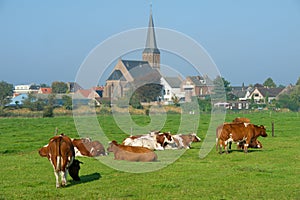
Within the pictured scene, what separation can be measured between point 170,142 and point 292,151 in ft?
17.5

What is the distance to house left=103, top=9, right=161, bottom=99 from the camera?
82.4ft

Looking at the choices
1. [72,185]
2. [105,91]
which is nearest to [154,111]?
[105,91]

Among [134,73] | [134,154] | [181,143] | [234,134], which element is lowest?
[134,154]

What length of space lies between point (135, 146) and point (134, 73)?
11401mm

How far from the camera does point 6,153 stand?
2234cm

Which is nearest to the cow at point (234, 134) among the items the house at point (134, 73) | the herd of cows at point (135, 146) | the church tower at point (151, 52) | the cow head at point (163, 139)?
the herd of cows at point (135, 146)

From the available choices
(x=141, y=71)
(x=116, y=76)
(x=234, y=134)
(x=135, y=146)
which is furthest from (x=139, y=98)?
(x=135, y=146)

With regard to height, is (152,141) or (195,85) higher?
(195,85)

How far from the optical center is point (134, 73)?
29.5 m

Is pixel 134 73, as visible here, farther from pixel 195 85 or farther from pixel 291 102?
pixel 291 102

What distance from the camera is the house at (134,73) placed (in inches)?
989

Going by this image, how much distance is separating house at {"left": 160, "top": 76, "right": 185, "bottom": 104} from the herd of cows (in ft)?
12.1

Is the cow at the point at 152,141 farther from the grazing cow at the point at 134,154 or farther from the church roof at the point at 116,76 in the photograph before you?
the church roof at the point at 116,76

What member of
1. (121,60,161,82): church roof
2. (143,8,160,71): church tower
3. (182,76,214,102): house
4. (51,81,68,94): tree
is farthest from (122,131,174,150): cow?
(51,81,68,94): tree
